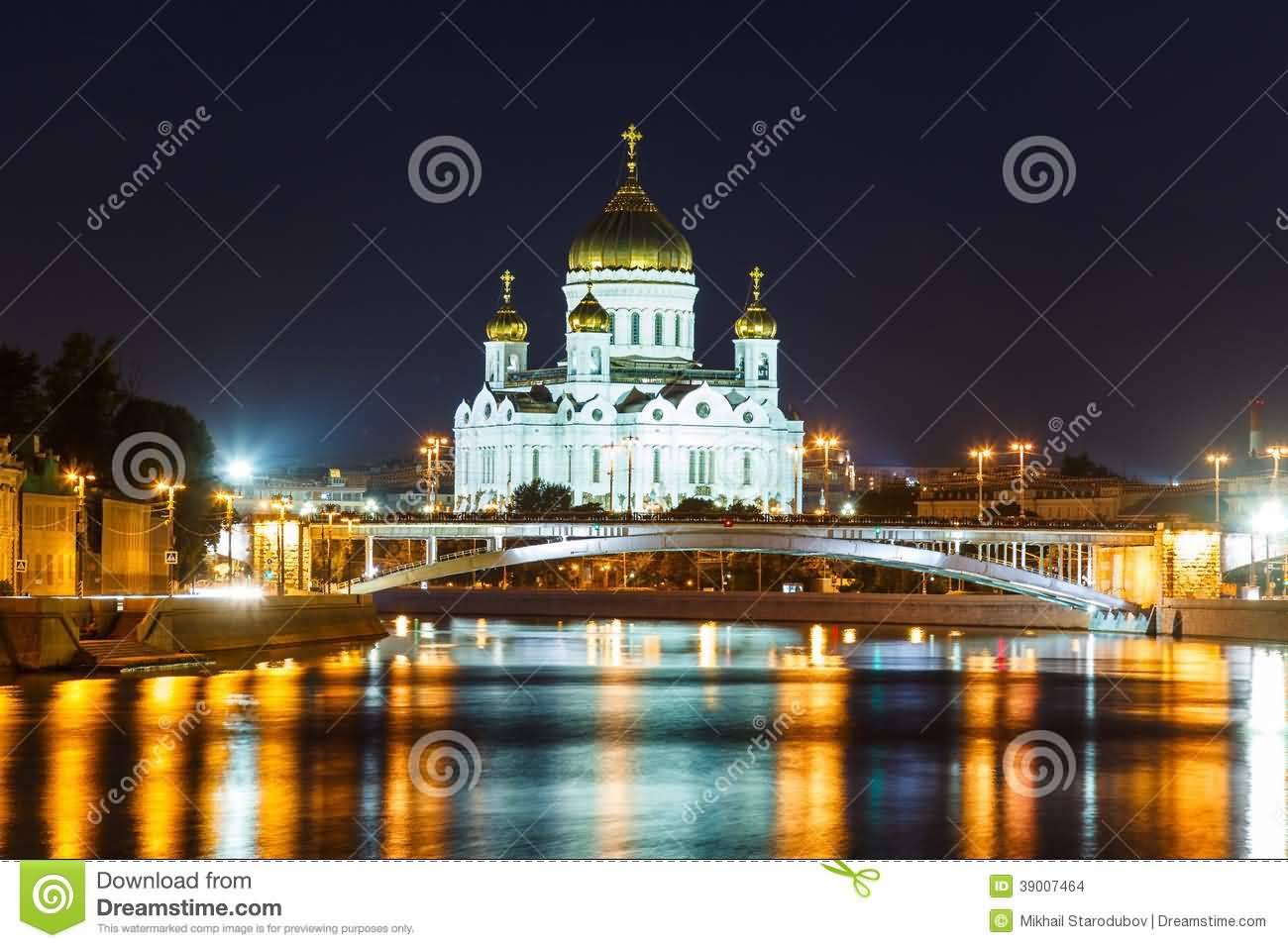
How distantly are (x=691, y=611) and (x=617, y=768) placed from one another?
169 ft

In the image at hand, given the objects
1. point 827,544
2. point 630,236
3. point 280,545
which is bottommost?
point 280,545

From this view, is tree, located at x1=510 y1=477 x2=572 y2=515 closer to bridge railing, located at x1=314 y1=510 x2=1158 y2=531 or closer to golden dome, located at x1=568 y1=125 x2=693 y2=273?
golden dome, located at x1=568 y1=125 x2=693 y2=273

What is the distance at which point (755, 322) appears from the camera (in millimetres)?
121875

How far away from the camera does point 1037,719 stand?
135ft

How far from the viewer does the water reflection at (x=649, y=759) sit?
2609 cm

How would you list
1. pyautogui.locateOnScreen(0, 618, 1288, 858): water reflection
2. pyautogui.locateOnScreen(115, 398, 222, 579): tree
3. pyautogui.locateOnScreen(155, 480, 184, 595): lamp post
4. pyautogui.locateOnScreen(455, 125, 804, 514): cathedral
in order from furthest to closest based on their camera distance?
pyautogui.locateOnScreen(455, 125, 804, 514): cathedral, pyautogui.locateOnScreen(115, 398, 222, 579): tree, pyautogui.locateOnScreen(155, 480, 184, 595): lamp post, pyautogui.locateOnScreen(0, 618, 1288, 858): water reflection

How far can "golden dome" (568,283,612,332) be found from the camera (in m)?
117

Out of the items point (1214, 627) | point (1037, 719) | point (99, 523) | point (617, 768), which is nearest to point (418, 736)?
point (617, 768)
